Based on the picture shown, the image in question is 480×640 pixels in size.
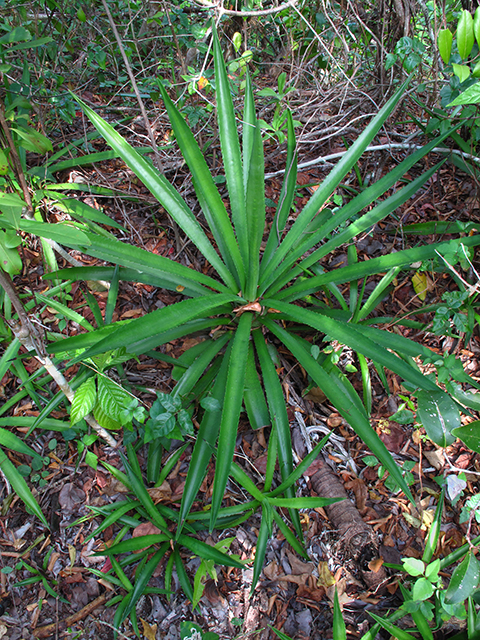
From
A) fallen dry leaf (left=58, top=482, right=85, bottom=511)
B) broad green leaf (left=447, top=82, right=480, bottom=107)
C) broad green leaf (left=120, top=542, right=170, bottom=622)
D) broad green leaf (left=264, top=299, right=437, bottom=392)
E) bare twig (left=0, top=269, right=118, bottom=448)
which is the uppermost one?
broad green leaf (left=447, top=82, right=480, bottom=107)

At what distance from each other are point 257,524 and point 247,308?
81 centimetres

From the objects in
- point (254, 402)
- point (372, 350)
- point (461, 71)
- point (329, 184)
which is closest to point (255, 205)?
point (329, 184)

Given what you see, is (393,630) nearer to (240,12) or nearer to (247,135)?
(247,135)

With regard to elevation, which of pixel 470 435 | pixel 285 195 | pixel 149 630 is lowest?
pixel 149 630

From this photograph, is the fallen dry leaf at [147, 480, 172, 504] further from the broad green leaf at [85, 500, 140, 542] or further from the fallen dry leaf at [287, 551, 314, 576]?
the fallen dry leaf at [287, 551, 314, 576]

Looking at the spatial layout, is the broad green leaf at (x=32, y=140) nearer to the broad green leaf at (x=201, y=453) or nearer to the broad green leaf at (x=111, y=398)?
the broad green leaf at (x=111, y=398)

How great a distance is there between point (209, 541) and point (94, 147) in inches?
89.3

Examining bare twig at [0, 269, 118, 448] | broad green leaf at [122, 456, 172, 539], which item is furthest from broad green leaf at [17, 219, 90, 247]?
broad green leaf at [122, 456, 172, 539]

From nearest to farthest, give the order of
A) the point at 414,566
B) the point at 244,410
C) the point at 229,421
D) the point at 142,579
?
the point at 414,566 < the point at 229,421 < the point at 142,579 < the point at 244,410

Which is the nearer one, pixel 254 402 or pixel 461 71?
pixel 461 71

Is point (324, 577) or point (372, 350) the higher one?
point (372, 350)

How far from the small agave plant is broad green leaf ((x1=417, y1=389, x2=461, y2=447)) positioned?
13 mm

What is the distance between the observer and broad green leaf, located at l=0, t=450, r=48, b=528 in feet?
4.59

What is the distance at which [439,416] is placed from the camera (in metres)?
1.23
